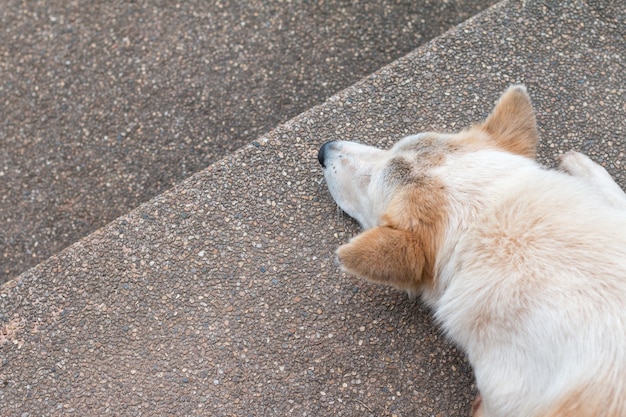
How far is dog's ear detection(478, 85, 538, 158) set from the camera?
2.83 m

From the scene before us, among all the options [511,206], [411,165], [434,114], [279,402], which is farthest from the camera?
[434,114]

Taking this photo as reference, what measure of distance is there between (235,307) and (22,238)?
75.4 inches

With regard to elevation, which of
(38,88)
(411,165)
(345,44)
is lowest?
(38,88)

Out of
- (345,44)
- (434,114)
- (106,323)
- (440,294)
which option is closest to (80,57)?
(345,44)

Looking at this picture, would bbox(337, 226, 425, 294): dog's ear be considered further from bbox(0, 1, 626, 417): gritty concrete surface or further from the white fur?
bbox(0, 1, 626, 417): gritty concrete surface

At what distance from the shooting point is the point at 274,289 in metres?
3.28

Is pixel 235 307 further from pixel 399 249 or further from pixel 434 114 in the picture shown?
pixel 434 114

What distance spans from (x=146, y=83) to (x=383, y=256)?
288cm

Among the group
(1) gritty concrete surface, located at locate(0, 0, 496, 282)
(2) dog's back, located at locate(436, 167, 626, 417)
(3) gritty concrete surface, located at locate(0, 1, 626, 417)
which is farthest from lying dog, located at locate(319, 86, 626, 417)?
(1) gritty concrete surface, located at locate(0, 0, 496, 282)

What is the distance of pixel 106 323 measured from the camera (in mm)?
3223

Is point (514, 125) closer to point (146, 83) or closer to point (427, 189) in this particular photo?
point (427, 189)

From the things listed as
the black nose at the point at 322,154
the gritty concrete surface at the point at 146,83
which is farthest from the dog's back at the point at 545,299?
the gritty concrete surface at the point at 146,83

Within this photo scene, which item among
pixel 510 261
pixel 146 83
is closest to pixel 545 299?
pixel 510 261

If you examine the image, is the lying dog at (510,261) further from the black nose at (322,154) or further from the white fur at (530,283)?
the black nose at (322,154)
